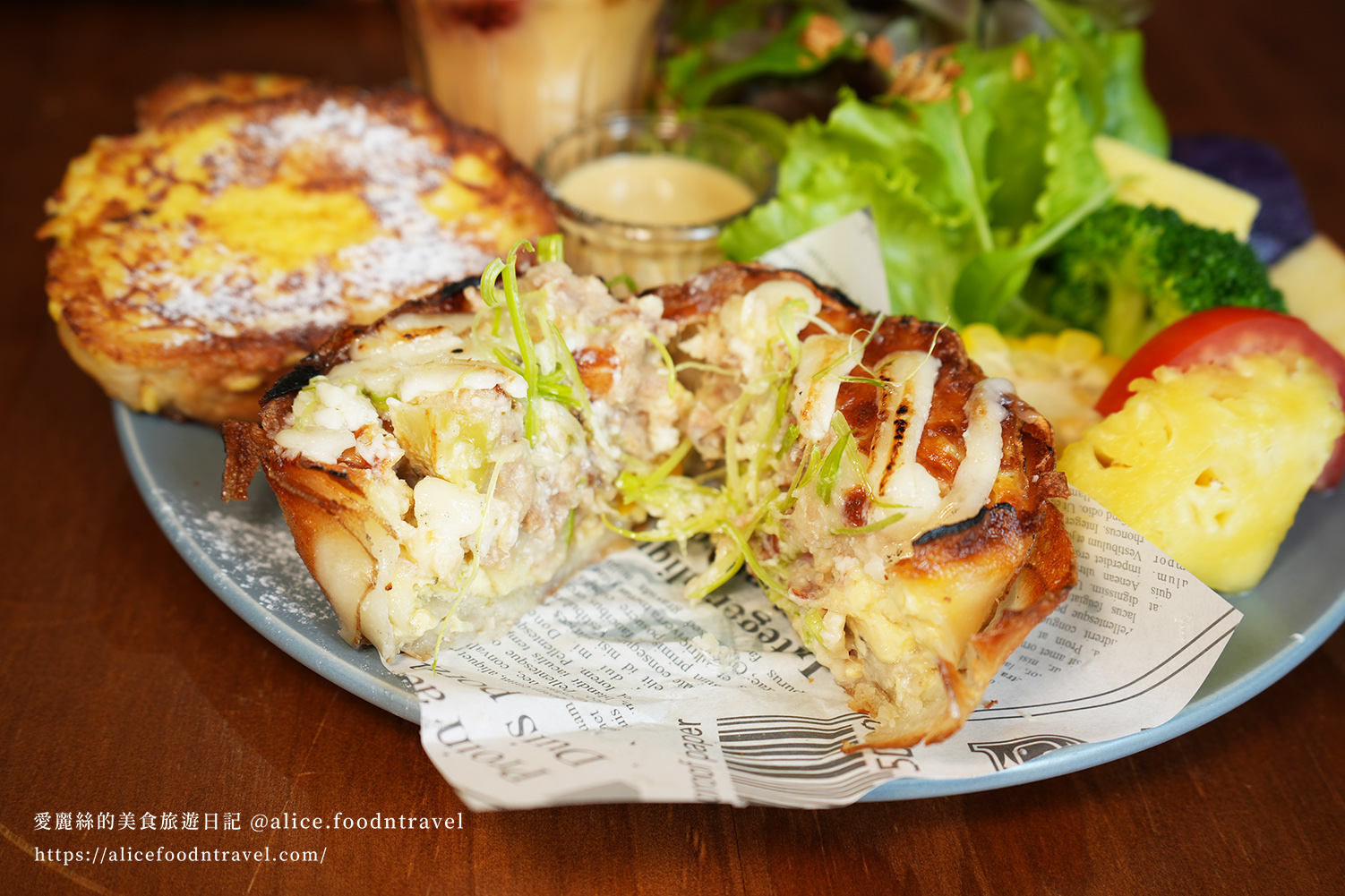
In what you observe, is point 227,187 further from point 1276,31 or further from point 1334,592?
point 1276,31

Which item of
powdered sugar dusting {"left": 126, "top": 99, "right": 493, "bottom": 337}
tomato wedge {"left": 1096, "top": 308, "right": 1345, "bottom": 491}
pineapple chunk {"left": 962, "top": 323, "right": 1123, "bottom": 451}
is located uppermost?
tomato wedge {"left": 1096, "top": 308, "right": 1345, "bottom": 491}

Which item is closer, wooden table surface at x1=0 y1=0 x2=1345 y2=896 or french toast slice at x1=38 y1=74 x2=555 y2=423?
wooden table surface at x1=0 y1=0 x2=1345 y2=896

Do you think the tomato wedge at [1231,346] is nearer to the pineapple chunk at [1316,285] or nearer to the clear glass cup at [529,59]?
the pineapple chunk at [1316,285]

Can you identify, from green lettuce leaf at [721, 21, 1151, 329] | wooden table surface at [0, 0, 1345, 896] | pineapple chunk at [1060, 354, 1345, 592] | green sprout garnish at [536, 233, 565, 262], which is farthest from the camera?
green lettuce leaf at [721, 21, 1151, 329]

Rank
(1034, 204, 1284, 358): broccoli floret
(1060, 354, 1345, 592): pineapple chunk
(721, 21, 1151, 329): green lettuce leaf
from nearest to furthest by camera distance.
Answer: (1060, 354, 1345, 592): pineapple chunk < (1034, 204, 1284, 358): broccoli floret < (721, 21, 1151, 329): green lettuce leaf

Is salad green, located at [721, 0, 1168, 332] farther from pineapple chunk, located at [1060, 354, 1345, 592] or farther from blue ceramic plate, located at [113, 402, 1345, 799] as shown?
blue ceramic plate, located at [113, 402, 1345, 799]

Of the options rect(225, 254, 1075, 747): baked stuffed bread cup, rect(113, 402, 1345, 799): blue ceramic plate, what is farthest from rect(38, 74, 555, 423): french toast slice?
rect(225, 254, 1075, 747): baked stuffed bread cup
